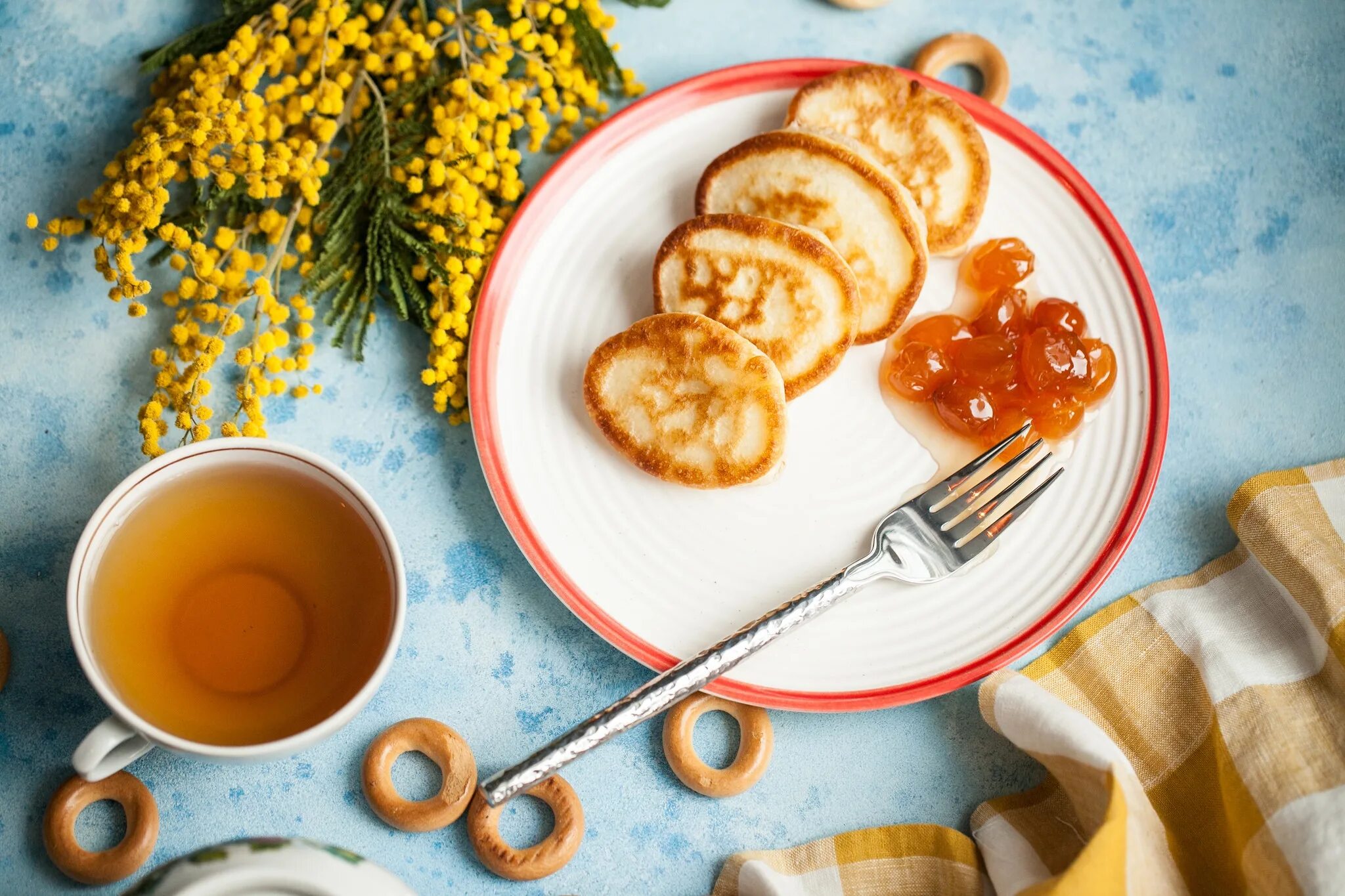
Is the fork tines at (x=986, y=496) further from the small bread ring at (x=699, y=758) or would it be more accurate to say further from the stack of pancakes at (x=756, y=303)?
the small bread ring at (x=699, y=758)

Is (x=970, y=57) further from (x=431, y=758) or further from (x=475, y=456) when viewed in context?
(x=431, y=758)

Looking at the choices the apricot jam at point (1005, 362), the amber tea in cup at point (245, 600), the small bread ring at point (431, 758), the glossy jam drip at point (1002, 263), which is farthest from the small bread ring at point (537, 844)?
the glossy jam drip at point (1002, 263)

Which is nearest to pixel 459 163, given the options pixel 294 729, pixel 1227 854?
pixel 294 729

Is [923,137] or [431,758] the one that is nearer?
[431,758]

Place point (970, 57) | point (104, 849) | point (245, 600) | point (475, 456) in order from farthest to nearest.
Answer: point (970, 57) → point (475, 456) → point (104, 849) → point (245, 600)

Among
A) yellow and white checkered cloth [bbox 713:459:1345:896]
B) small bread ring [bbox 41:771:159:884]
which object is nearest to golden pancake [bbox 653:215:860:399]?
yellow and white checkered cloth [bbox 713:459:1345:896]

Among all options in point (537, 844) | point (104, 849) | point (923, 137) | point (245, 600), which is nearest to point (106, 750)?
point (245, 600)
